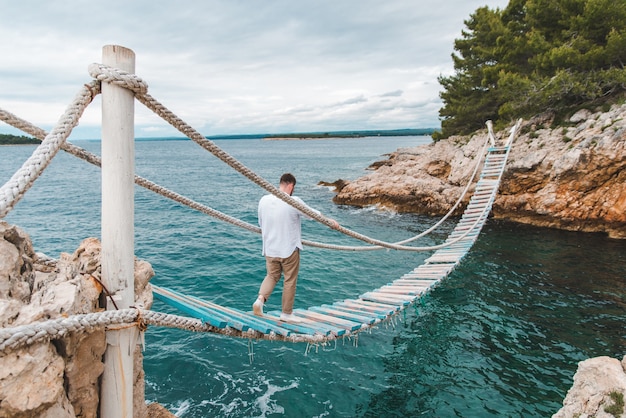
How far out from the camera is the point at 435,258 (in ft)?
35.7

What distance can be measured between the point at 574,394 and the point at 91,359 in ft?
18.7

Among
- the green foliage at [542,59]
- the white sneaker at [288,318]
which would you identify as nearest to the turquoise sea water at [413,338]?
the white sneaker at [288,318]

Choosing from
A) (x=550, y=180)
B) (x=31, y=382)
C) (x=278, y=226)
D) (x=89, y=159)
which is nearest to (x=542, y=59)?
(x=550, y=180)

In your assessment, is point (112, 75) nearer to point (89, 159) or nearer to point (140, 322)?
point (89, 159)

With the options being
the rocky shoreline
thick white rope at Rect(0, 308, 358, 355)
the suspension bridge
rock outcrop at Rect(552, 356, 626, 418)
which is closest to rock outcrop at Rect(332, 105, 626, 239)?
rock outcrop at Rect(552, 356, 626, 418)

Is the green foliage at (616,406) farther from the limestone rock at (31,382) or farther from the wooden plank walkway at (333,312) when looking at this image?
the limestone rock at (31,382)

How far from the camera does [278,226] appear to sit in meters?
5.26

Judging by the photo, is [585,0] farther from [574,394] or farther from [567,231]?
[574,394]

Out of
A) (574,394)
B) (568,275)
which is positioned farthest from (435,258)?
(574,394)

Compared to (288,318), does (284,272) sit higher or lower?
higher

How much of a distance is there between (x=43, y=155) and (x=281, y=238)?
324 cm

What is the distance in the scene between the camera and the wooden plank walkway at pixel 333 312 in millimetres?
3709

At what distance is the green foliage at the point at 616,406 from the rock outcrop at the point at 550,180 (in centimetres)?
1403

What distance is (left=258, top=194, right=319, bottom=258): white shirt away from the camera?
5160 mm
